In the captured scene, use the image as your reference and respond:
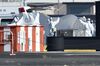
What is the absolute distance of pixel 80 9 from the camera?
357 ft

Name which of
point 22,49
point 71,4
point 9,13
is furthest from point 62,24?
point 71,4

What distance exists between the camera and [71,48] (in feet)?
64.7

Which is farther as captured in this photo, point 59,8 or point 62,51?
point 59,8

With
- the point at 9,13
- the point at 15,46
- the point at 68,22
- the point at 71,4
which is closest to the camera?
the point at 15,46

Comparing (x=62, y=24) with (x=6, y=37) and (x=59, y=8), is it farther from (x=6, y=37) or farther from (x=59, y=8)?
(x=59, y=8)

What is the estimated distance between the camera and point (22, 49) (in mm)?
21281

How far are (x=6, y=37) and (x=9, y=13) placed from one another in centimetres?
6504

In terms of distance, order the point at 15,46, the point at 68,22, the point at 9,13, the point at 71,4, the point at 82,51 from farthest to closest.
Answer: the point at 71,4 < the point at 9,13 < the point at 68,22 < the point at 15,46 < the point at 82,51

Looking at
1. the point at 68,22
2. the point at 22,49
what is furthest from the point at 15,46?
the point at 68,22

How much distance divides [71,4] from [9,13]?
27.8 m

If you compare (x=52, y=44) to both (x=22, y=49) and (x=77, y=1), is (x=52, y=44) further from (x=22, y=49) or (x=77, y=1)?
(x=77, y=1)

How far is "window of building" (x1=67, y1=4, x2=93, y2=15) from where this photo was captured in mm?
106356

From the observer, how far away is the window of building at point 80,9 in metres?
106

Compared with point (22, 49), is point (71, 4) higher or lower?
higher
